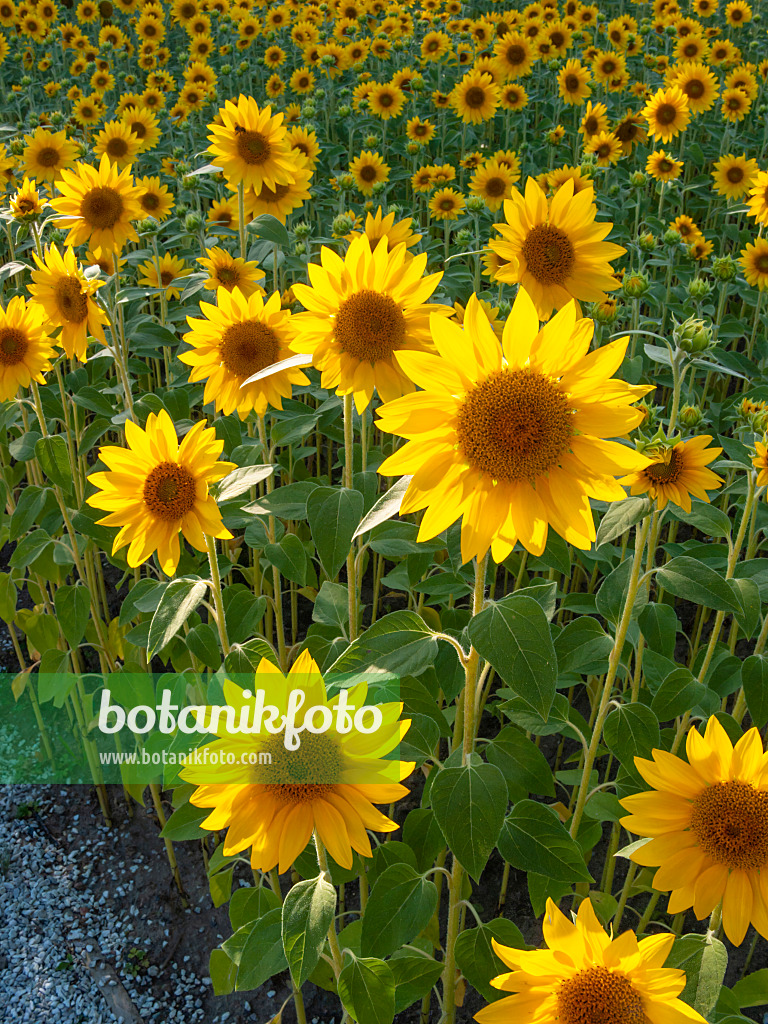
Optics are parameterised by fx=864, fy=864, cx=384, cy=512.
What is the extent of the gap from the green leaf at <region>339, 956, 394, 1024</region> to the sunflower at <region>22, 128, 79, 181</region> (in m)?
3.21

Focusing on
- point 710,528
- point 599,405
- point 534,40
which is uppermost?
point 534,40

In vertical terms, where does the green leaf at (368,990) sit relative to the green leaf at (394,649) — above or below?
below

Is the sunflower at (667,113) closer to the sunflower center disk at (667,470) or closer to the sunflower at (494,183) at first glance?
the sunflower at (494,183)

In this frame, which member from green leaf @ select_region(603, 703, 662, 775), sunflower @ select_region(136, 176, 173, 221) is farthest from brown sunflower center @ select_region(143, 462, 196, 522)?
sunflower @ select_region(136, 176, 173, 221)

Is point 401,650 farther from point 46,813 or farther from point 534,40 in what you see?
point 534,40

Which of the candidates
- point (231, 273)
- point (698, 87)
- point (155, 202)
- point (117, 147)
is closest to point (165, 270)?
point (155, 202)

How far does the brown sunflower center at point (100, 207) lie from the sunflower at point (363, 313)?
4.05ft

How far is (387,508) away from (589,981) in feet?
2.04

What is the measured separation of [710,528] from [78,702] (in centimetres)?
184

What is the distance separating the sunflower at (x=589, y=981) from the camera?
985 mm

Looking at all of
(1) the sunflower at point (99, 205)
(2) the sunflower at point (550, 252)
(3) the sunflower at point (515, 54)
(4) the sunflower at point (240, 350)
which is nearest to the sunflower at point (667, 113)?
(3) the sunflower at point (515, 54)

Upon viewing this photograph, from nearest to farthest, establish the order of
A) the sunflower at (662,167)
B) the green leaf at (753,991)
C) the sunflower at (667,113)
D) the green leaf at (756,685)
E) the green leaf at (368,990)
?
1. the green leaf at (368,990)
2. the green leaf at (753,991)
3. the green leaf at (756,685)
4. the sunflower at (662,167)
5. the sunflower at (667,113)

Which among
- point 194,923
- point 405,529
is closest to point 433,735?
point 405,529

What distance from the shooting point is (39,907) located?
2.43 m
